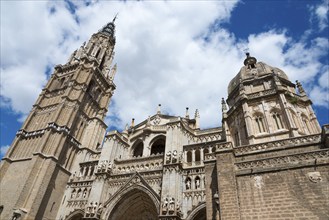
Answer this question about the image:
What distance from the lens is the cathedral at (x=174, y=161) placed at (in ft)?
30.4

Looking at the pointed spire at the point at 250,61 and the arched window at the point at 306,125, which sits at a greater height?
the pointed spire at the point at 250,61

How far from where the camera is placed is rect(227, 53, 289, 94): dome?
20.3 metres

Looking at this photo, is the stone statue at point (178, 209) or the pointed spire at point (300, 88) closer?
the stone statue at point (178, 209)

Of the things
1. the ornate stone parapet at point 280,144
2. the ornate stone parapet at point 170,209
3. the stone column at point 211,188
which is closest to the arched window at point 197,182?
the ornate stone parapet at point 170,209

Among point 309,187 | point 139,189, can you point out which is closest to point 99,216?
point 139,189

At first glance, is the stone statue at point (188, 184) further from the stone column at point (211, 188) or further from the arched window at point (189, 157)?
the stone column at point (211, 188)

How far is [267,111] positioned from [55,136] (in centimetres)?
2051

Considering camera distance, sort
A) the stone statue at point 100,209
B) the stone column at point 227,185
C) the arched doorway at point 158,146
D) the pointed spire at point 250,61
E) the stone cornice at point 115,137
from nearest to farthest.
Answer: the stone column at point 227,185 → the stone statue at point 100,209 → the pointed spire at point 250,61 → the stone cornice at point 115,137 → the arched doorway at point 158,146

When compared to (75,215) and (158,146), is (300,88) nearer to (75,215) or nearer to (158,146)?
(158,146)

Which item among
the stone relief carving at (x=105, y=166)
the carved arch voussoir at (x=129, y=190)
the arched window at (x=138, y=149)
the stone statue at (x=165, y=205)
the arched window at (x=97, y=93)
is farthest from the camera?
the arched window at (x=97, y=93)

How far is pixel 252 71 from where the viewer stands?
21.1 meters

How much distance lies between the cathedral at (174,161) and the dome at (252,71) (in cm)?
9

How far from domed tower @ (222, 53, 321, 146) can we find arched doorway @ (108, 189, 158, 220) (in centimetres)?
880

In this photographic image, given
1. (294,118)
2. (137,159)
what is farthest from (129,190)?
(294,118)
